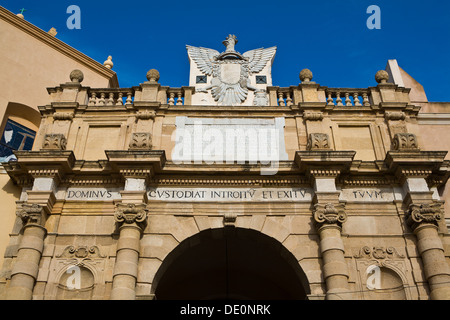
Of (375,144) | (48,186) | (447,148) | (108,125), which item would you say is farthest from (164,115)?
(447,148)

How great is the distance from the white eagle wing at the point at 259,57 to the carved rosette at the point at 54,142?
244 inches

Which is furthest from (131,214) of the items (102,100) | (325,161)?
(325,161)

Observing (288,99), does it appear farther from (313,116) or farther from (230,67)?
(230,67)

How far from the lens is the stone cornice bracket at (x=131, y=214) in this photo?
13273 mm

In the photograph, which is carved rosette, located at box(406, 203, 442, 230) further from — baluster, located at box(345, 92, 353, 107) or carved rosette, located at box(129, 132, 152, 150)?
carved rosette, located at box(129, 132, 152, 150)

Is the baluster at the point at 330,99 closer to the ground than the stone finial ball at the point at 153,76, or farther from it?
closer to the ground

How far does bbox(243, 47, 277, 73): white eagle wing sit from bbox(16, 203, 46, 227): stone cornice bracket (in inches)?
306

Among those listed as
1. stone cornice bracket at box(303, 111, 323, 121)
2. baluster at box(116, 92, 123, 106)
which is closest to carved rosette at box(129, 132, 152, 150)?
baluster at box(116, 92, 123, 106)

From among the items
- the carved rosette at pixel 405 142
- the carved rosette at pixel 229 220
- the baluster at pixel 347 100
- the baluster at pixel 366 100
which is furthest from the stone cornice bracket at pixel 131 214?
the baluster at pixel 366 100

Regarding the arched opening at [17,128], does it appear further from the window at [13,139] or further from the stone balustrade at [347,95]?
the stone balustrade at [347,95]

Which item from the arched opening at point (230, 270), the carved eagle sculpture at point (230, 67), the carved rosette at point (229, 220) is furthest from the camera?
the carved eagle sculpture at point (230, 67)
